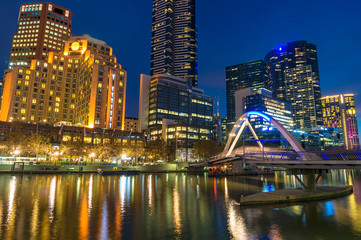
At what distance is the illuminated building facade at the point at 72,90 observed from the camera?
151m

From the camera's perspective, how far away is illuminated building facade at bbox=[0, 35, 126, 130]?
15088 centimetres

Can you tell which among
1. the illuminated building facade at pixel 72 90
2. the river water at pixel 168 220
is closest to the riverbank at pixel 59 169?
the river water at pixel 168 220

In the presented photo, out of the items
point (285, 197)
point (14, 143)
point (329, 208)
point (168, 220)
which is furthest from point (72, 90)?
point (329, 208)

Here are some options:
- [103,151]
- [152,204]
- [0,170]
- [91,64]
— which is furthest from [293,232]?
[91,64]

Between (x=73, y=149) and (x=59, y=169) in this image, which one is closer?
(x=59, y=169)

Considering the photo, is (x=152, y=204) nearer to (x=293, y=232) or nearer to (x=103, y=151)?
(x=293, y=232)

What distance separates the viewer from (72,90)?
17550 cm

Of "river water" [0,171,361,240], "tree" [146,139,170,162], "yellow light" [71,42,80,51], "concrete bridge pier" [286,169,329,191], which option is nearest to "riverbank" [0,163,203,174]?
"tree" [146,139,170,162]

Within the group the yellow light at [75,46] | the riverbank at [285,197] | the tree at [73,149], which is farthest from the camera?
the yellow light at [75,46]

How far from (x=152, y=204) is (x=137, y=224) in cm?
1005

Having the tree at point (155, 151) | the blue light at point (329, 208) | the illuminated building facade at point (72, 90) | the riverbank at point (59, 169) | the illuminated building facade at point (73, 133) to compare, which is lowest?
the blue light at point (329, 208)

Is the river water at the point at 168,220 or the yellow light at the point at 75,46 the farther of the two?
the yellow light at the point at 75,46

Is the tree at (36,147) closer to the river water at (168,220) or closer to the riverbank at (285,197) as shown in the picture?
the river water at (168,220)

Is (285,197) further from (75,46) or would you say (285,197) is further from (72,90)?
(75,46)
